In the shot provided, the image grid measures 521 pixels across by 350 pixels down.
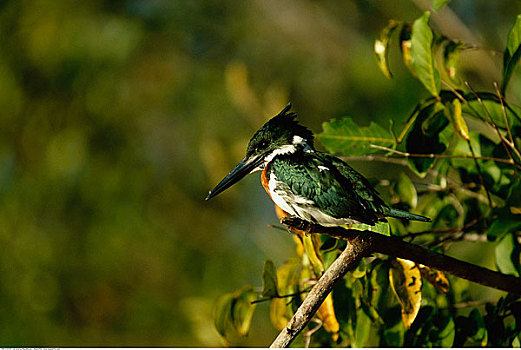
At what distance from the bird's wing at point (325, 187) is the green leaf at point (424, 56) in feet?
0.59

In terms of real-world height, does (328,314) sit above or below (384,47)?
below

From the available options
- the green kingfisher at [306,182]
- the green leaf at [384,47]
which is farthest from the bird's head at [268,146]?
the green leaf at [384,47]

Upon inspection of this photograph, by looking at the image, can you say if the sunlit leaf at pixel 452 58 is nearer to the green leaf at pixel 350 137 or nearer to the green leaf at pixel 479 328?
the green leaf at pixel 350 137

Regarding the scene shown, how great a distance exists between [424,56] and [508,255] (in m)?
0.23

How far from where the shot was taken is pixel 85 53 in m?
1.78

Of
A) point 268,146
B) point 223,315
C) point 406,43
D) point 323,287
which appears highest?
point 406,43

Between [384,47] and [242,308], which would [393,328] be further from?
[384,47]

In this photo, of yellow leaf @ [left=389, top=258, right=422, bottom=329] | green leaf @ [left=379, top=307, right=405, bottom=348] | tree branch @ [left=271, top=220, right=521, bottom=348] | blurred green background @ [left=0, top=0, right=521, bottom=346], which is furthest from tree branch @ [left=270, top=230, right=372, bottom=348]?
blurred green background @ [left=0, top=0, right=521, bottom=346]

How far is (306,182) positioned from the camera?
1.41 ft

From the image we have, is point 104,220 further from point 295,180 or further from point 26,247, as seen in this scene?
point 295,180

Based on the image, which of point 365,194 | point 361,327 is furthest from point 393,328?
point 365,194

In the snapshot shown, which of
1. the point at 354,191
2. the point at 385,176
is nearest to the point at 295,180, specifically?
the point at 354,191

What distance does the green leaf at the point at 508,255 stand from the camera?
0.61 metres

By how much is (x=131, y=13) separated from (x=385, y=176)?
98cm
